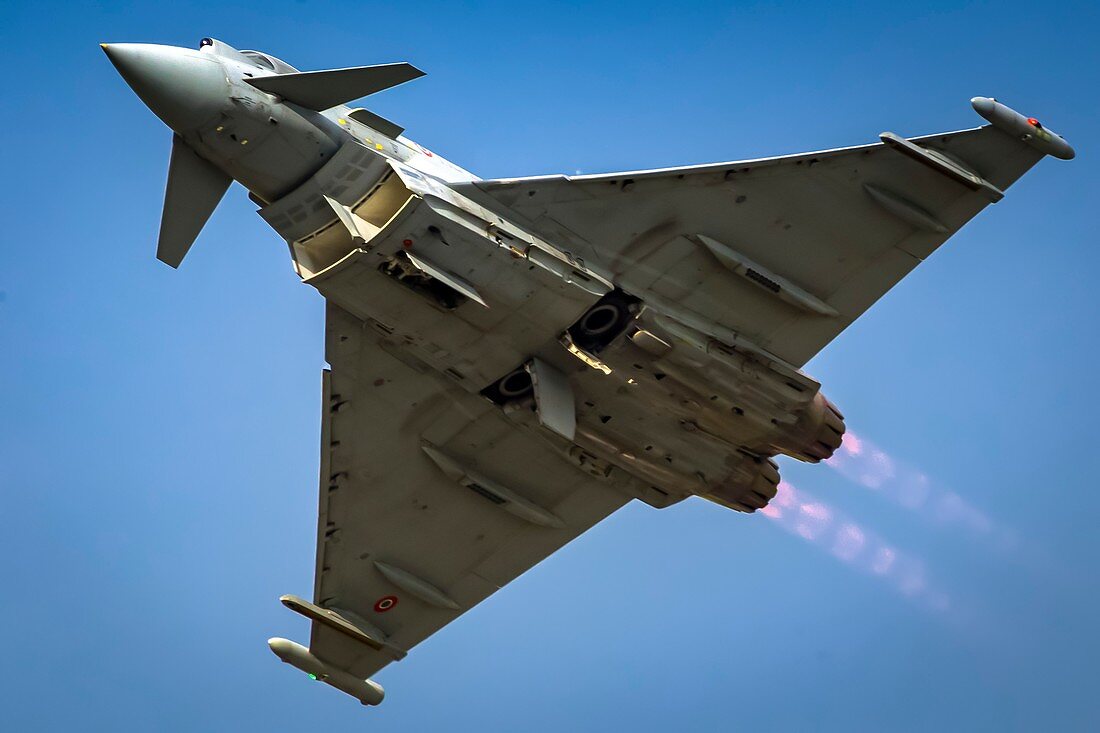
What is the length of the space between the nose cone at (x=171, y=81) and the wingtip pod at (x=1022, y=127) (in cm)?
1275

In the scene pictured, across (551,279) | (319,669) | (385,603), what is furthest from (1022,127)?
(319,669)

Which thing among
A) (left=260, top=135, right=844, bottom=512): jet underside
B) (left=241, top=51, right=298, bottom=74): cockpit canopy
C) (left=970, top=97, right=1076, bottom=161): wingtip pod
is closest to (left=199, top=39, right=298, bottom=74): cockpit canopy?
(left=241, top=51, right=298, bottom=74): cockpit canopy

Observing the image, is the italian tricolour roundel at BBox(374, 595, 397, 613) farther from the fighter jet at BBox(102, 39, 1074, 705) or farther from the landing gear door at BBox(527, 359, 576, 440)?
the landing gear door at BBox(527, 359, 576, 440)

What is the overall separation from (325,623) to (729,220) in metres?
12.5

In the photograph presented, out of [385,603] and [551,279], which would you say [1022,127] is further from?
[385,603]

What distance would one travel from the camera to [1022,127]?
23.6 meters

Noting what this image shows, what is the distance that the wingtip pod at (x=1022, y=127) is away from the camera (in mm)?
23516

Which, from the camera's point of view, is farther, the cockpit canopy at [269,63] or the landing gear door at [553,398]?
the landing gear door at [553,398]

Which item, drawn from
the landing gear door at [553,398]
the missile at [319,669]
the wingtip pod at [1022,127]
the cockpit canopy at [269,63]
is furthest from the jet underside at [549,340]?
the missile at [319,669]

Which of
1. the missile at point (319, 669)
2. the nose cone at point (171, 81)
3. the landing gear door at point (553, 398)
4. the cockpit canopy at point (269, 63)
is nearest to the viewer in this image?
the nose cone at point (171, 81)

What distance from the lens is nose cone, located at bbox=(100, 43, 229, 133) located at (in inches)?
844

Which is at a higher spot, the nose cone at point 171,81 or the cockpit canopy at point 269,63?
the cockpit canopy at point 269,63

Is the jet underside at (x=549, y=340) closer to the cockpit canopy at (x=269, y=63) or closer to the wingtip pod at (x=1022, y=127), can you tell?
the cockpit canopy at (x=269, y=63)

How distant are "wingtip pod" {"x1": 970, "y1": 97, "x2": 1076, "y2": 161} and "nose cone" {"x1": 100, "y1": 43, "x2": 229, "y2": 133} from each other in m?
12.7
